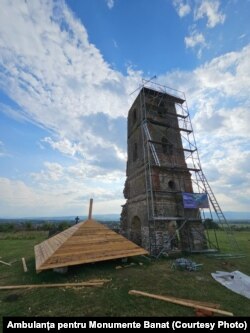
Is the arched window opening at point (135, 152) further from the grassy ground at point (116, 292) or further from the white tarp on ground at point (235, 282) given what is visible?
the white tarp on ground at point (235, 282)

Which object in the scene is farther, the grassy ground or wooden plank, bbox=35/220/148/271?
wooden plank, bbox=35/220/148/271

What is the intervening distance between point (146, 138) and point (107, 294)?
13.1 meters

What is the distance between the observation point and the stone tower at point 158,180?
Result: 15327 millimetres

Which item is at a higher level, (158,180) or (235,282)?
(158,180)

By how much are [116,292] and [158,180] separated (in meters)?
10.3

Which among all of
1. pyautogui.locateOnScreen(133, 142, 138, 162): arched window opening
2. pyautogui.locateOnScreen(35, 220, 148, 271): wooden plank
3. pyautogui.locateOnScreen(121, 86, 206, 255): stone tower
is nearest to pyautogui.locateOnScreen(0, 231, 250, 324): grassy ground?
pyautogui.locateOnScreen(35, 220, 148, 271): wooden plank

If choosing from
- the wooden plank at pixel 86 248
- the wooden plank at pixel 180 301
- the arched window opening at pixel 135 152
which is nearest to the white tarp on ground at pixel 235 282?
the wooden plank at pixel 180 301

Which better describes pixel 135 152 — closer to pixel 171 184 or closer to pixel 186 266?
pixel 171 184

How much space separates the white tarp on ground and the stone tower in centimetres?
533

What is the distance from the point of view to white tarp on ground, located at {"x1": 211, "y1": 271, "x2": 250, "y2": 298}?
25.0 ft
